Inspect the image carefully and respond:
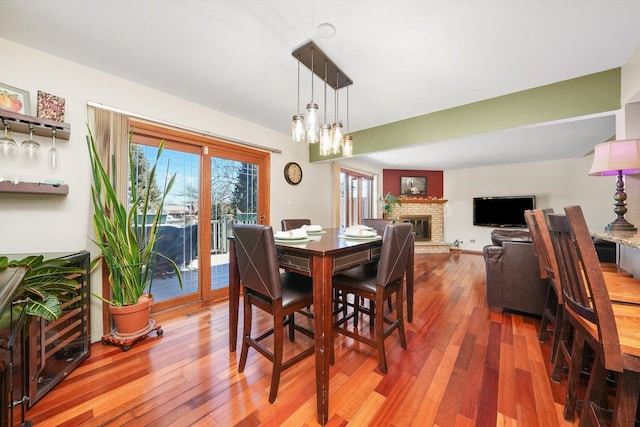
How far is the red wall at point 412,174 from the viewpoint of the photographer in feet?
21.0

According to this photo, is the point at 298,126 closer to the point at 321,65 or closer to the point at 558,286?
the point at 321,65

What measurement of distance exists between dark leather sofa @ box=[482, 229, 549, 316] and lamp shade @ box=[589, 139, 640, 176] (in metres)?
0.89

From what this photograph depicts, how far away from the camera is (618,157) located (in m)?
1.73

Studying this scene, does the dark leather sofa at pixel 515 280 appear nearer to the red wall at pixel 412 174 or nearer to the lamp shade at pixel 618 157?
the lamp shade at pixel 618 157

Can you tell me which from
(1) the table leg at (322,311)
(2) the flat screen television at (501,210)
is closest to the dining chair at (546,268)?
A: (1) the table leg at (322,311)

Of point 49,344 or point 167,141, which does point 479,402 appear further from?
point 167,141

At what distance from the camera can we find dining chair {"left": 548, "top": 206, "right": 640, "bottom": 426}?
31.8 inches

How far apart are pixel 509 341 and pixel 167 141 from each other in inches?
145

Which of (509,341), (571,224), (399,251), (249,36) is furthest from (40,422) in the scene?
(509,341)

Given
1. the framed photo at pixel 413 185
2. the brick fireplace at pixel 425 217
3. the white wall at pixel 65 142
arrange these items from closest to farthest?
the white wall at pixel 65 142 < the brick fireplace at pixel 425 217 < the framed photo at pixel 413 185

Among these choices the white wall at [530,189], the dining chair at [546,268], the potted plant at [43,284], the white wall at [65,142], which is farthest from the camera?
the white wall at [530,189]

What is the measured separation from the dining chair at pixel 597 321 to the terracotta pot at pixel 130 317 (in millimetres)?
2726

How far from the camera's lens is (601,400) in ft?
3.32


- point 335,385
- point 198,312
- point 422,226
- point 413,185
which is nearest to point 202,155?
point 198,312
